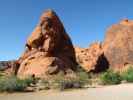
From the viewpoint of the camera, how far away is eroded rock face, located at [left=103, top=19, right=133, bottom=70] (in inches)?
2648

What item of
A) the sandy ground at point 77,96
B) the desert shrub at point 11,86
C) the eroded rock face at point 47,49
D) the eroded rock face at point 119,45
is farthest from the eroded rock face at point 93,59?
the sandy ground at point 77,96

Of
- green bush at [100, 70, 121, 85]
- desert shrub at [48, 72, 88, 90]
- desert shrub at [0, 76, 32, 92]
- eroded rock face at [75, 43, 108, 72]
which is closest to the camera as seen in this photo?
desert shrub at [0, 76, 32, 92]

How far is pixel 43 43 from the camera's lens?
50219 mm

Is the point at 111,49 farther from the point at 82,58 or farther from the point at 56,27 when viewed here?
the point at 56,27

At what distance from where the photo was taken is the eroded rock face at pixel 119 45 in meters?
67.2

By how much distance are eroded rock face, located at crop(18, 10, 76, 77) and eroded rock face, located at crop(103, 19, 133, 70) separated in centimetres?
1727

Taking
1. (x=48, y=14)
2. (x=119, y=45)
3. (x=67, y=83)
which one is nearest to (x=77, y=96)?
(x=67, y=83)

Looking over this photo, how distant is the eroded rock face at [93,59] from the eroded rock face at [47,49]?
1901 centimetres

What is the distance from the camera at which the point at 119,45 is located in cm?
6856

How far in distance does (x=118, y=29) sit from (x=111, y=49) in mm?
4712

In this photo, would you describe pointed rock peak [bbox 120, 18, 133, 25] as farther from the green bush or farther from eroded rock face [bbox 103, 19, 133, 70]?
the green bush

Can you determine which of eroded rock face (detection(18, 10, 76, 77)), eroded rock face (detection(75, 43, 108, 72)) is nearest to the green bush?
eroded rock face (detection(18, 10, 76, 77))

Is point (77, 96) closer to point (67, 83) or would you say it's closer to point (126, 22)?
point (67, 83)

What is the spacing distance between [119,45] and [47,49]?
23.6 m
